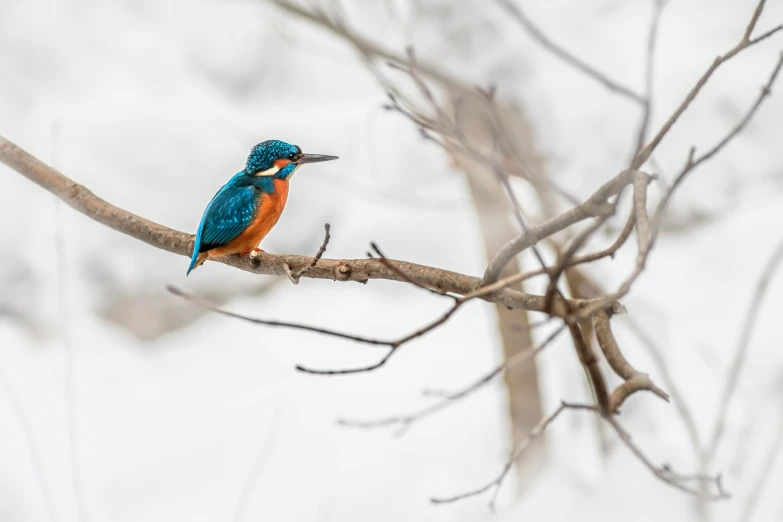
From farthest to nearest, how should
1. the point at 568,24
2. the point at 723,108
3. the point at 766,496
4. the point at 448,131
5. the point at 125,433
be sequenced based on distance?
the point at 568,24, the point at 723,108, the point at 125,433, the point at 766,496, the point at 448,131

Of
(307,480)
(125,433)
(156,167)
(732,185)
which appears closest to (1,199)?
(156,167)

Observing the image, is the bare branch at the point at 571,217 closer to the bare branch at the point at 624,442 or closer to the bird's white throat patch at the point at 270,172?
the bare branch at the point at 624,442

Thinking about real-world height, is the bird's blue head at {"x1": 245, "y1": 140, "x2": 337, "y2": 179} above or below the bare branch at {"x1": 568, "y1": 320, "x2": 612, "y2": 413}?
above

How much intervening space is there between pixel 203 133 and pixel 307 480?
221 centimetres

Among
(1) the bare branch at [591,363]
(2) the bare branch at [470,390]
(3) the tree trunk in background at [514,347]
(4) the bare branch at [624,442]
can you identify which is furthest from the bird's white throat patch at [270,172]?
(3) the tree trunk in background at [514,347]

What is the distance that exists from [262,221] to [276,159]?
0.10 metres

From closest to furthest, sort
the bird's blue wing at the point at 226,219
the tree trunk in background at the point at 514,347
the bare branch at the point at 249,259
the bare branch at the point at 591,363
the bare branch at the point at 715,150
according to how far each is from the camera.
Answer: the bare branch at the point at 591,363 < the bare branch at the point at 715,150 < the bare branch at the point at 249,259 < the bird's blue wing at the point at 226,219 < the tree trunk in background at the point at 514,347

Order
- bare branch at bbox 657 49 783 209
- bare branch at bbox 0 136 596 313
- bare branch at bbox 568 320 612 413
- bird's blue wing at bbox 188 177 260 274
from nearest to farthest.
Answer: bare branch at bbox 568 320 612 413 < bare branch at bbox 657 49 783 209 < bare branch at bbox 0 136 596 313 < bird's blue wing at bbox 188 177 260 274

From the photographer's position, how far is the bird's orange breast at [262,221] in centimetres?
97

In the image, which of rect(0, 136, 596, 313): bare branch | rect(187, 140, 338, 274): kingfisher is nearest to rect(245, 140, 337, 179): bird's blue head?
rect(187, 140, 338, 274): kingfisher

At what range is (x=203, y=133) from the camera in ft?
13.0

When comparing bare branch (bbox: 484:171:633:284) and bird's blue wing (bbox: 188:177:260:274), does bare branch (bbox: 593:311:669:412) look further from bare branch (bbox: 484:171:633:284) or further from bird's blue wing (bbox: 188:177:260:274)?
bird's blue wing (bbox: 188:177:260:274)

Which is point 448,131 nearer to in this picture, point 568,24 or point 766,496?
point 766,496

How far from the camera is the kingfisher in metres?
0.95
